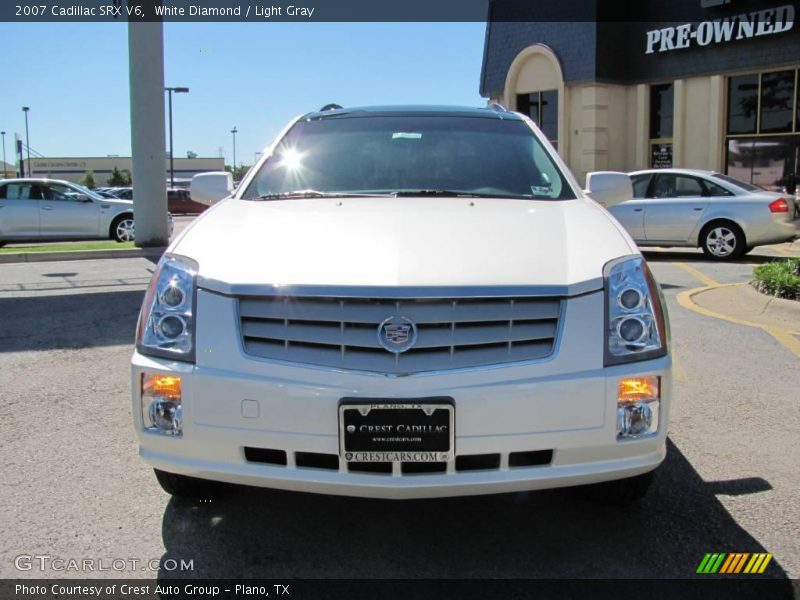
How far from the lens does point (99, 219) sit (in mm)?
16891

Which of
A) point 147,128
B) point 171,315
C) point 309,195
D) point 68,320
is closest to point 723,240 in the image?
point 68,320

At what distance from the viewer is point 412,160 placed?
4078 mm

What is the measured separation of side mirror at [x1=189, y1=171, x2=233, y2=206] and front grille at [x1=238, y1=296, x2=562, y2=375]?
6.58 feet

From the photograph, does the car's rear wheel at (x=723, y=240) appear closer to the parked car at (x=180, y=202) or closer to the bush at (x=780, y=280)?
the bush at (x=780, y=280)

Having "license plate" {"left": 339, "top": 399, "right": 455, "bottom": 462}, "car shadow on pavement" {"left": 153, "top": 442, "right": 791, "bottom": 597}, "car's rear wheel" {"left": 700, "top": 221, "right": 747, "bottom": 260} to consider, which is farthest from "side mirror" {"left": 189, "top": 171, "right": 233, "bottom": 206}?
"car's rear wheel" {"left": 700, "top": 221, "right": 747, "bottom": 260}

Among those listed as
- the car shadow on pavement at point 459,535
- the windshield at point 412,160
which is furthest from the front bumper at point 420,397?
the windshield at point 412,160

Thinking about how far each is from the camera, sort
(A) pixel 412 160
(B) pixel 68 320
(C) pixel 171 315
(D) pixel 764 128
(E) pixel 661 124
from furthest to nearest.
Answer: (E) pixel 661 124
(D) pixel 764 128
(B) pixel 68 320
(A) pixel 412 160
(C) pixel 171 315

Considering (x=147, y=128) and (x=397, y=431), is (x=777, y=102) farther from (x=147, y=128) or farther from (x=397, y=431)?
(x=397, y=431)

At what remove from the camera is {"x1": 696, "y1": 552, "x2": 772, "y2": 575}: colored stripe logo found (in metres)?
2.74

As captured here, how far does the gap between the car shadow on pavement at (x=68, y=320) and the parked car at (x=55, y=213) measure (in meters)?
8.75

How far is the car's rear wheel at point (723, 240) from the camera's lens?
40.6ft

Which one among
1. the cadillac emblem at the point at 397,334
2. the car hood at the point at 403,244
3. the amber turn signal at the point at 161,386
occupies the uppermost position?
the car hood at the point at 403,244

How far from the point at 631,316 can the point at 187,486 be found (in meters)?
1.84

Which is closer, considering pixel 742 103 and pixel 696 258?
pixel 696 258
